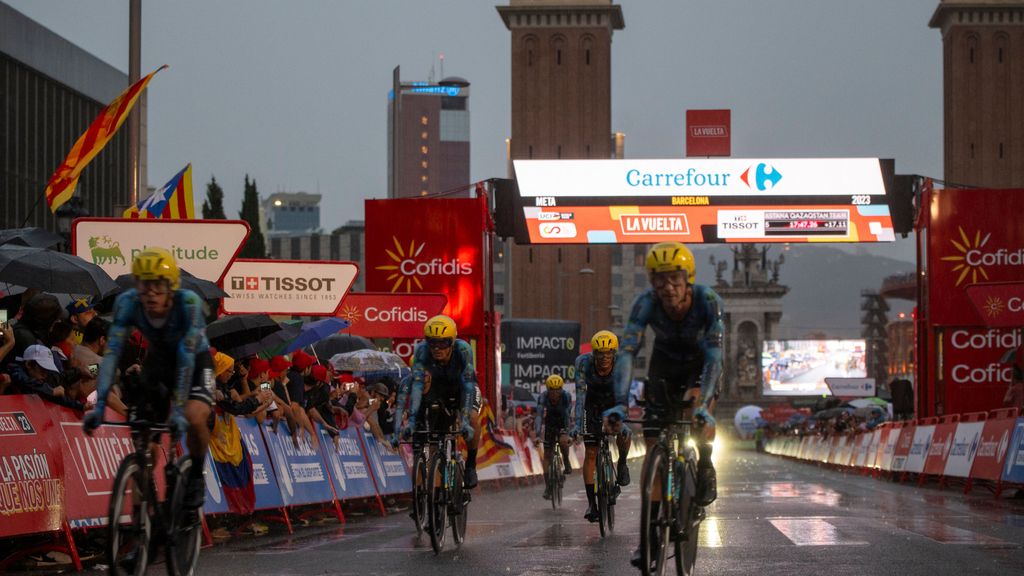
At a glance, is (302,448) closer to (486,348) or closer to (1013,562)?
(1013,562)

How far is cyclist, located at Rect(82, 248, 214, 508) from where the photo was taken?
8.79 m

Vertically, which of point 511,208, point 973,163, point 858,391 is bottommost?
point 858,391

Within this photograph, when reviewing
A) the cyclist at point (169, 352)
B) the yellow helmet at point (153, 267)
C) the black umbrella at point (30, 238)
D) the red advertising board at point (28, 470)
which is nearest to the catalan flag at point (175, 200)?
the black umbrella at point (30, 238)

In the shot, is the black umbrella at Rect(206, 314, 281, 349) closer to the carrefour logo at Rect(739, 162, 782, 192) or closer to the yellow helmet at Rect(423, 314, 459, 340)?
the yellow helmet at Rect(423, 314, 459, 340)

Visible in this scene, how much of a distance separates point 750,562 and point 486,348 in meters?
26.7

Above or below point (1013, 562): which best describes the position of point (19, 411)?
above

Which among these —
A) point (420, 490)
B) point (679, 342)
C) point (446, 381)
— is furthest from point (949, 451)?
point (679, 342)

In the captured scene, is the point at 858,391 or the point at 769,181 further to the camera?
the point at 858,391

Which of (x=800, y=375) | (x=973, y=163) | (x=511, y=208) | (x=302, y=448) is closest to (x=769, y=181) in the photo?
(x=511, y=208)

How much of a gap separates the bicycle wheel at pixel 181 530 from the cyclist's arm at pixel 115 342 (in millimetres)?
652

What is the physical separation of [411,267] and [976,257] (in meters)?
12.8

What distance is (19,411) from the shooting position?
11055 mm

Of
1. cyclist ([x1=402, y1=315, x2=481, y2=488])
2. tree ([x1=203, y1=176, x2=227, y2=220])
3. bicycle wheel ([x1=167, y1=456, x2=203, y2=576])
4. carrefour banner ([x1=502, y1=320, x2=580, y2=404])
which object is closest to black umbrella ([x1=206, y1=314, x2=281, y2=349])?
cyclist ([x1=402, y1=315, x2=481, y2=488])

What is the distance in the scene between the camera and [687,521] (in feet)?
29.4
